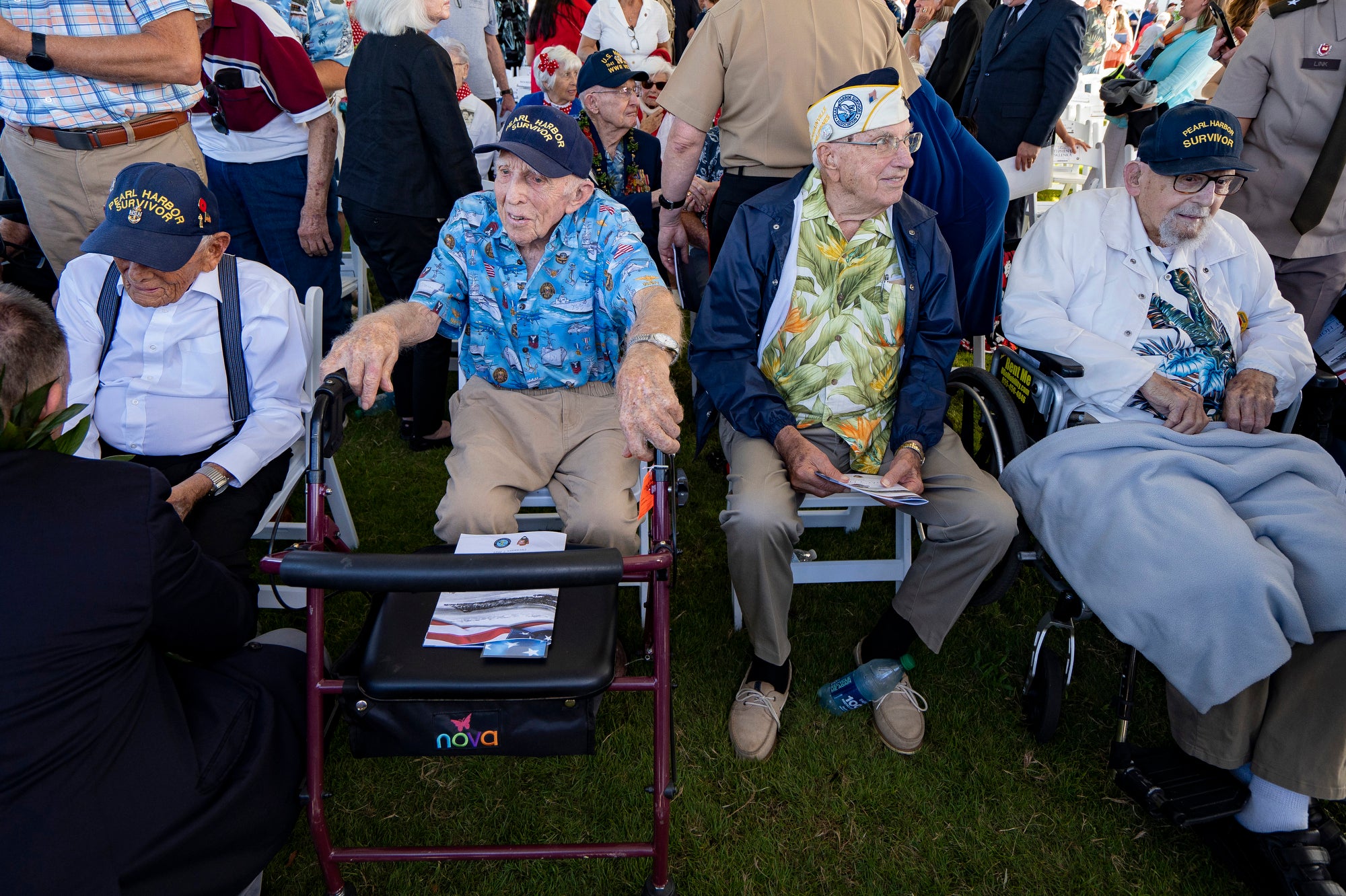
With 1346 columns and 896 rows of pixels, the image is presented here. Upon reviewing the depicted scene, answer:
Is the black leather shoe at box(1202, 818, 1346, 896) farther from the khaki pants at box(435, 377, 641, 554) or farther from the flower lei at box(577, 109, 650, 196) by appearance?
the flower lei at box(577, 109, 650, 196)

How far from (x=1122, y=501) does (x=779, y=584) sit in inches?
38.4

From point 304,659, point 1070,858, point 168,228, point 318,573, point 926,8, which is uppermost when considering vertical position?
point 926,8

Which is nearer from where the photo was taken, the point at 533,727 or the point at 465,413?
the point at 533,727

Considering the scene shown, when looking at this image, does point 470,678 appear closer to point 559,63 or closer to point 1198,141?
point 1198,141

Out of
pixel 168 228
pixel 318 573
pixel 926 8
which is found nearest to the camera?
pixel 318 573

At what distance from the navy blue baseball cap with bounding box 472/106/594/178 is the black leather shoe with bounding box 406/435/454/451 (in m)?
2.00

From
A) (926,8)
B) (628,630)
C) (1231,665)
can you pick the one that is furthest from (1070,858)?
(926,8)

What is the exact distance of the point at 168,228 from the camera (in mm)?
2338

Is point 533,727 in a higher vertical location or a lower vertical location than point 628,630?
higher

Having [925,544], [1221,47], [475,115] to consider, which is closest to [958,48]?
[1221,47]

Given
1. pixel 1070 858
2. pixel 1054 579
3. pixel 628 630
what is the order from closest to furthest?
pixel 1070 858 → pixel 1054 579 → pixel 628 630

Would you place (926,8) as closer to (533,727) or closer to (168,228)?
(168,228)

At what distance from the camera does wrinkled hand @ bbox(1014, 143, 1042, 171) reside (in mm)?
4422

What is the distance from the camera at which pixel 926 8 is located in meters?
6.48
